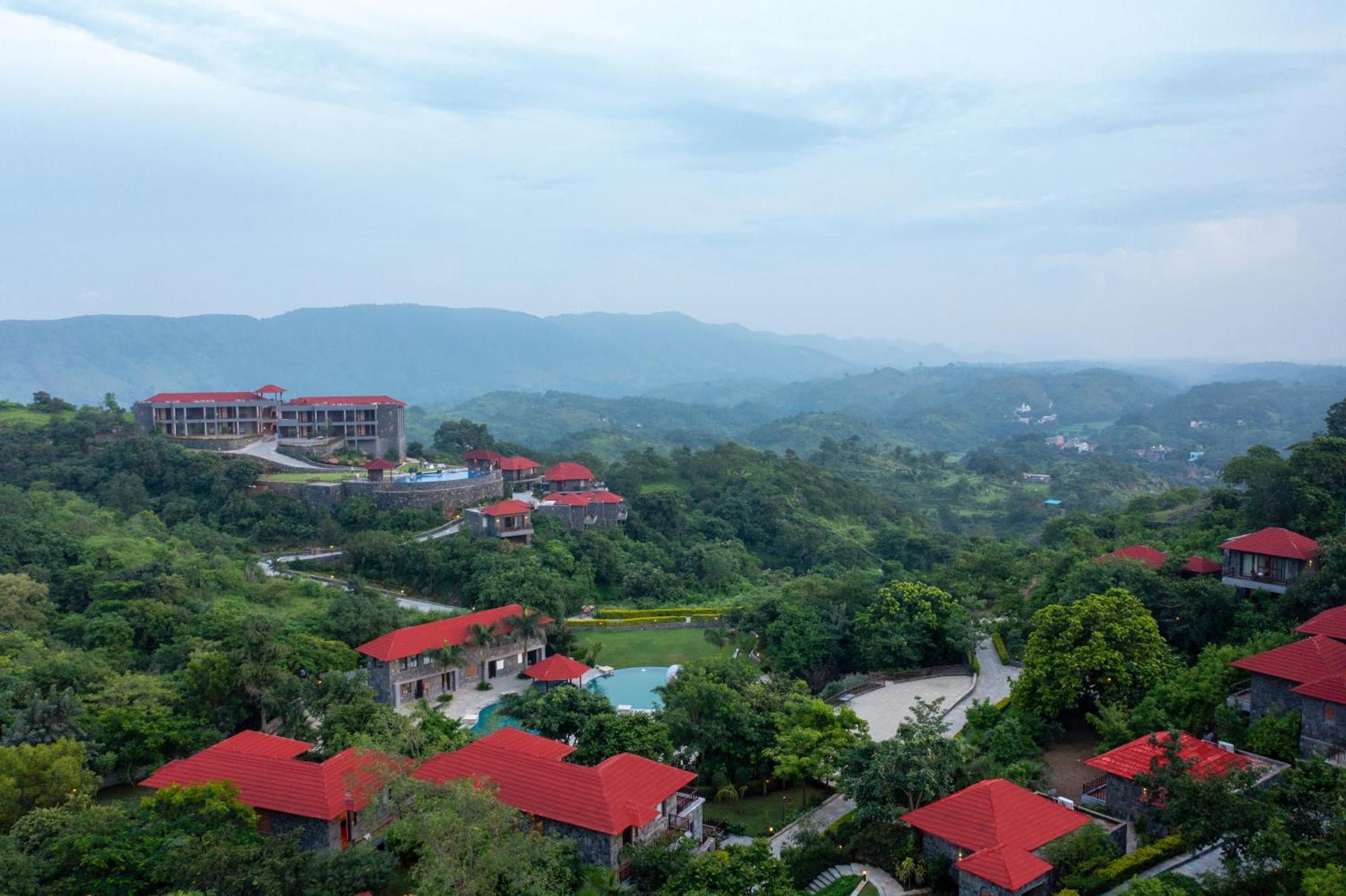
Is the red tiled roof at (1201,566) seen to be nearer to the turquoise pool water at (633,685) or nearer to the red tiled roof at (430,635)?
the turquoise pool water at (633,685)

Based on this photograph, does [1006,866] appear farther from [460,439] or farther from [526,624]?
[460,439]

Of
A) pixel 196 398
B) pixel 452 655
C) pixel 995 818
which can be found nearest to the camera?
pixel 995 818

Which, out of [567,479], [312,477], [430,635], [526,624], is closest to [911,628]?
[526,624]

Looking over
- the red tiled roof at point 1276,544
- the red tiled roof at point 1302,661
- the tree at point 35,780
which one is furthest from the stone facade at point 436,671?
the red tiled roof at point 1276,544

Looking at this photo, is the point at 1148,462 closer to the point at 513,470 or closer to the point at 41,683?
the point at 513,470

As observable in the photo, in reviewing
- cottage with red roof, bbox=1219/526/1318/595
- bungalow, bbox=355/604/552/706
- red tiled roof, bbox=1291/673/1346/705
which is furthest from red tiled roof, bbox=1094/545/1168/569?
bungalow, bbox=355/604/552/706
